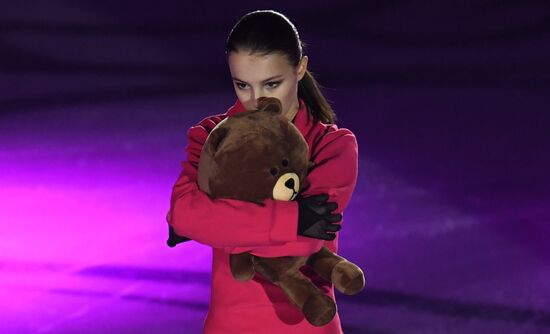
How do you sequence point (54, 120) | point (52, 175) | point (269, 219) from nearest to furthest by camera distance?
point (269, 219), point (52, 175), point (54, 120)

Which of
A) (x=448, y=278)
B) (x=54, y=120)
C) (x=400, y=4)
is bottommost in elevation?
(x=448, y=278)

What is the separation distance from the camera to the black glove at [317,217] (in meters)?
1.59

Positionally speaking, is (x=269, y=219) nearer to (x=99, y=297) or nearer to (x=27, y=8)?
(x=99, y=297)

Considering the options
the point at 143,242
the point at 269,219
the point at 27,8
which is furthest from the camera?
the point at 27,8

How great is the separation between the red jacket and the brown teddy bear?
0.08ft

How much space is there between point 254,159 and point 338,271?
0.24 m

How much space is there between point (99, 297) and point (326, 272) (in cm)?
213

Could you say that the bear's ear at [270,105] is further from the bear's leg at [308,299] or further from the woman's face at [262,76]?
the bear's leg at [308,299]

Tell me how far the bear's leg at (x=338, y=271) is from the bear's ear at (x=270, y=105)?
0.86 ft

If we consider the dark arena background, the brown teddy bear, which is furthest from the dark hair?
the dark arena background

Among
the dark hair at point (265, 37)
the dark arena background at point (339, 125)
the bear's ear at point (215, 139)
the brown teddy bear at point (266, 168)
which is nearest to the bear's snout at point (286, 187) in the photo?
the brown teddy bear at point (266, 168)

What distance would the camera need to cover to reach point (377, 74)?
510 centimetres

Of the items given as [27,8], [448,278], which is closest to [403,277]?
[448,278]

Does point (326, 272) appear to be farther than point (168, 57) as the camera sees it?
No
